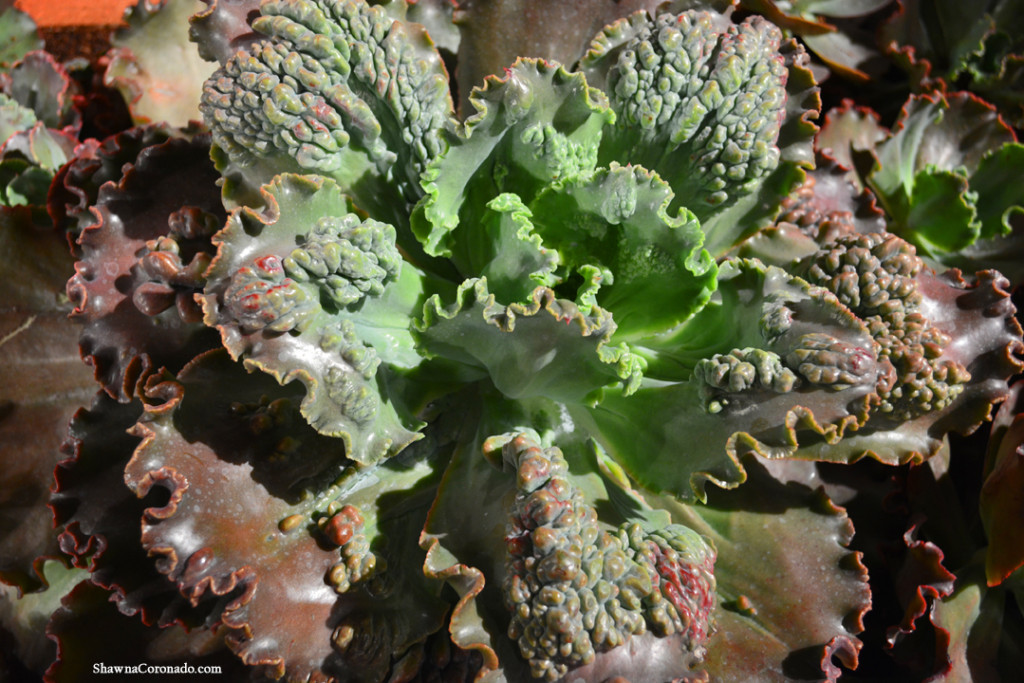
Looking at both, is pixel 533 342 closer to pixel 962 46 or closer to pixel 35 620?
pixel 35 620

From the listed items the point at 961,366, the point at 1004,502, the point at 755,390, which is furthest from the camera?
the point at 1004,502

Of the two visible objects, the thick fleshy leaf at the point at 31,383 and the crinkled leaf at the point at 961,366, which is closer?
the crinkled leaf at the point at 961,366

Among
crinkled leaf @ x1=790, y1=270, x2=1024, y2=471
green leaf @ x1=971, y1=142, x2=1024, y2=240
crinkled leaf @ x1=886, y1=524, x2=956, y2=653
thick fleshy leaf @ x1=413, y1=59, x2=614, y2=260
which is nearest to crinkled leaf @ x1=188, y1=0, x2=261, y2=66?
thick fleshy leaf @ x1=413, y1=59, x2=614, y2=260

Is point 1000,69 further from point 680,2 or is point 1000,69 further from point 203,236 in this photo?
point 203,236

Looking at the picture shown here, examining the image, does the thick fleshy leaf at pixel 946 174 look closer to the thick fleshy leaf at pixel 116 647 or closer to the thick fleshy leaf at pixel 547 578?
the thick fleshy leaf at pixel 547 578

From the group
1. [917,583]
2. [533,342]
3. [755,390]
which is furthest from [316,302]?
[917,583]

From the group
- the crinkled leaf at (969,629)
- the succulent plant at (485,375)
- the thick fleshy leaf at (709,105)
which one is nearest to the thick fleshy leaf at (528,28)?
the succulent plant at (485,375)
